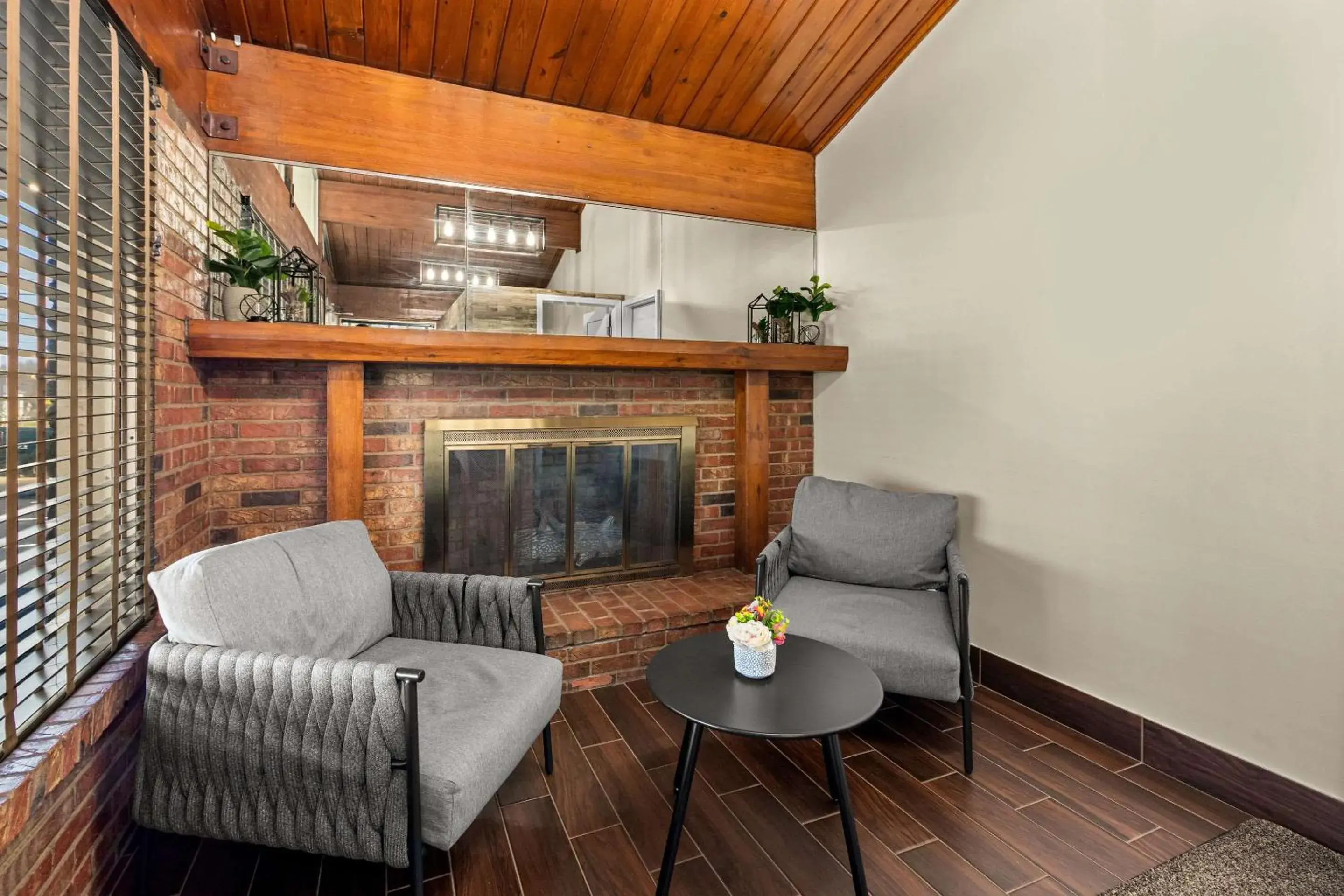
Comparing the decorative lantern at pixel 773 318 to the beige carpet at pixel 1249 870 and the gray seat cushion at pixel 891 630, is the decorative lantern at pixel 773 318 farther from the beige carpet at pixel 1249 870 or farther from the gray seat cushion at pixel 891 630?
the beige carpet at pixel 1249 870

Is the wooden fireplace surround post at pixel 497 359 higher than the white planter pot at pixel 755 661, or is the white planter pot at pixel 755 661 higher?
the wooden fireplace surround post at pixel 497 359

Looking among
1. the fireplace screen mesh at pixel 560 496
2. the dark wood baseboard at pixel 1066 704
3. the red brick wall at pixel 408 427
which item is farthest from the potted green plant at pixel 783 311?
the dark wood baseboard at pixel 1066 704

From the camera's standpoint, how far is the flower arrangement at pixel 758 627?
5.79ft

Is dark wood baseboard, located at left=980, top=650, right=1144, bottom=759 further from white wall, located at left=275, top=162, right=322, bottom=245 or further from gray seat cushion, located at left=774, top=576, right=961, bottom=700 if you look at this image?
white wall, located at left=275, top=162, right=322, bottom=245

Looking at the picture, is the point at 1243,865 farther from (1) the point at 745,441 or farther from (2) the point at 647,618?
(1) the point at 745,441

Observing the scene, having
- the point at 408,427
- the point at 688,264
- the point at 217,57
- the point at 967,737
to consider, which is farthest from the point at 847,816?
the point at 217,57

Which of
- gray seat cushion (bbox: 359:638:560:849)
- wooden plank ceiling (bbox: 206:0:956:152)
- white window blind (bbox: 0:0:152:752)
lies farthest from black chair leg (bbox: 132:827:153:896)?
wooden plank ceiling (bbox: 206:0:956:152)

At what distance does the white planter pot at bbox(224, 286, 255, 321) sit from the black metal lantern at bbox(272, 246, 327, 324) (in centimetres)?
17

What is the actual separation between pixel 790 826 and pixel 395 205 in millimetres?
2773

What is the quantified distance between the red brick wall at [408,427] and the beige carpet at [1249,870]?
2261mm

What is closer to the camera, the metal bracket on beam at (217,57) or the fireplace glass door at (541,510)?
the metal bracket on beam at (217,57)

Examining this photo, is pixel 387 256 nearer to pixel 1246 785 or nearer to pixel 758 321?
pixel 758 321

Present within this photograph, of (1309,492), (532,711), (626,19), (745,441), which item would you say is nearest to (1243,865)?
(1309,492)

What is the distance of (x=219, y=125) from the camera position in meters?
2.50
